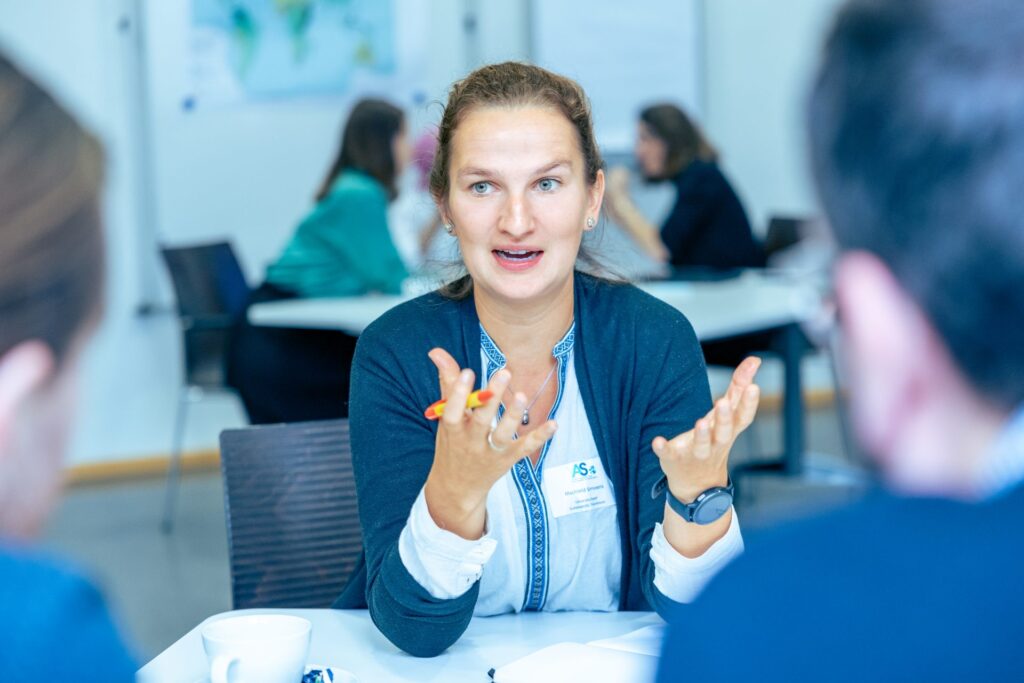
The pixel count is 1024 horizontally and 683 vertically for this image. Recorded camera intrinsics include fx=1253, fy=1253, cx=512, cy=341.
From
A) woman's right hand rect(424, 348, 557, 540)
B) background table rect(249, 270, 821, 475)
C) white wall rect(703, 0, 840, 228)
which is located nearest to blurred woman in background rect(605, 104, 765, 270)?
background table rect(249, 270, 821, 475)

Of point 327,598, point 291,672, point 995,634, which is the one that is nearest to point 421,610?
point 291,672

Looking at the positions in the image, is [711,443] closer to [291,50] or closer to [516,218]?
[516,218]

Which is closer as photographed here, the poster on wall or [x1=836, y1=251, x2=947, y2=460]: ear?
[x1=836, y1=251, x2=947, y2=460]: ear

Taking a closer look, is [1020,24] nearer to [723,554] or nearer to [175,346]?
[723,554]

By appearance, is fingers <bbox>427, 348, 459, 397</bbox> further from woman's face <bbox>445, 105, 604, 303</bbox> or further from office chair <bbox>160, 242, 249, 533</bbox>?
office chair <bbox>160, 242, 249, 533</bbox>

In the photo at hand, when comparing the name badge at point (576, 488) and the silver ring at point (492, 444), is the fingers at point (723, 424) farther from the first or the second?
the name badge at point (576, 488)

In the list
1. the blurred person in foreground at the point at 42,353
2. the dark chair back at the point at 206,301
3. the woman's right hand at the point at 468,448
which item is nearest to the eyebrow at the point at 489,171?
the woman's right hand at the point at 468,448

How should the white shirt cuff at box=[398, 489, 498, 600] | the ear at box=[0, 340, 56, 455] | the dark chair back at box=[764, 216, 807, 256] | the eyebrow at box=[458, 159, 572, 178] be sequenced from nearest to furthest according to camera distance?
1. the ear at box=[0, 340, 56, 455]
2. the white shirt cuff at box=[398, 489, 498, 600]
3. the eyebrow at box=[458, 159, 572, 178]
4. the dark chair back at box=[764, 216, 807, 256]

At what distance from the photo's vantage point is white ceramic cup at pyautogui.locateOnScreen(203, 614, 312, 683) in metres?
1.15

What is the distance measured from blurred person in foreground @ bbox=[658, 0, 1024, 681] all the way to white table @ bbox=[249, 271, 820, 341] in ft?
9.41

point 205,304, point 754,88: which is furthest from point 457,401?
point 754,88

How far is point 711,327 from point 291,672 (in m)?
2.50

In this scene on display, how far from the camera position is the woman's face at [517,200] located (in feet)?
5.74

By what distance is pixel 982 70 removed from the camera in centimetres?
58
